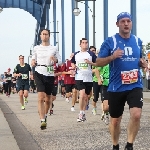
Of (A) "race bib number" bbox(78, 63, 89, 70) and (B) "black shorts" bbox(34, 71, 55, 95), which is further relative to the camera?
(A) "race bib number" bbox(78, 63, 89, 70)

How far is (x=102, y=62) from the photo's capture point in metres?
5.96

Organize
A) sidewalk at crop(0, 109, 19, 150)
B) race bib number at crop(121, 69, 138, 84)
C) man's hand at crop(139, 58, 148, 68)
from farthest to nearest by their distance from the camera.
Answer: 1. sidewalk at crop(0, 109, 19, 150)
2. man's hand at crop(139, 58, 148, 68)
3. race bib number at crop(121, 69, 138, 84)

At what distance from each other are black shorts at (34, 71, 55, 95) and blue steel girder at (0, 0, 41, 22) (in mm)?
60390

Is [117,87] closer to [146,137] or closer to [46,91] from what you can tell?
[146,137]

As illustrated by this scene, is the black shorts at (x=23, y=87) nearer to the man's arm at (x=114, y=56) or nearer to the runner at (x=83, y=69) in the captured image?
the runner at (x=83, y=69)

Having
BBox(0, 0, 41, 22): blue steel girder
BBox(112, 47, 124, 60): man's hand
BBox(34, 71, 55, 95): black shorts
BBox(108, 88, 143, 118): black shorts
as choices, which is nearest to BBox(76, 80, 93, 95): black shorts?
BBox(34, 71, 55, 95): black shorts

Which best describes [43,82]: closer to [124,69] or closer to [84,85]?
[84,85]

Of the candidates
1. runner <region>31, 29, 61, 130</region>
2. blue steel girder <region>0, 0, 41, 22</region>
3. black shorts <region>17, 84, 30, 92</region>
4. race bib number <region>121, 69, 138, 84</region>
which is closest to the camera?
race bib number <region>121, 69, 138, 84</region>

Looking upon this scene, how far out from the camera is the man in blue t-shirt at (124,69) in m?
5.96

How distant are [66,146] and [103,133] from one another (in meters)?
1.63

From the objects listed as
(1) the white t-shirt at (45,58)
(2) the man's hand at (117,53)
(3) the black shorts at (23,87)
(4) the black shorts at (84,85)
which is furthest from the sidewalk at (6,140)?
(3) the black shorts at (23,87)

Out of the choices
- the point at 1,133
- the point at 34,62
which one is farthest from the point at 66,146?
the point at 34,62

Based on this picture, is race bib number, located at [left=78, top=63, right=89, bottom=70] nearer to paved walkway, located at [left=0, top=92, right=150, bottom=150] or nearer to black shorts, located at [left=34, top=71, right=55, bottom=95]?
paved walkway, located at [left=0, top=92, right=150, bottom=150]

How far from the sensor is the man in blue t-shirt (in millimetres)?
5961
